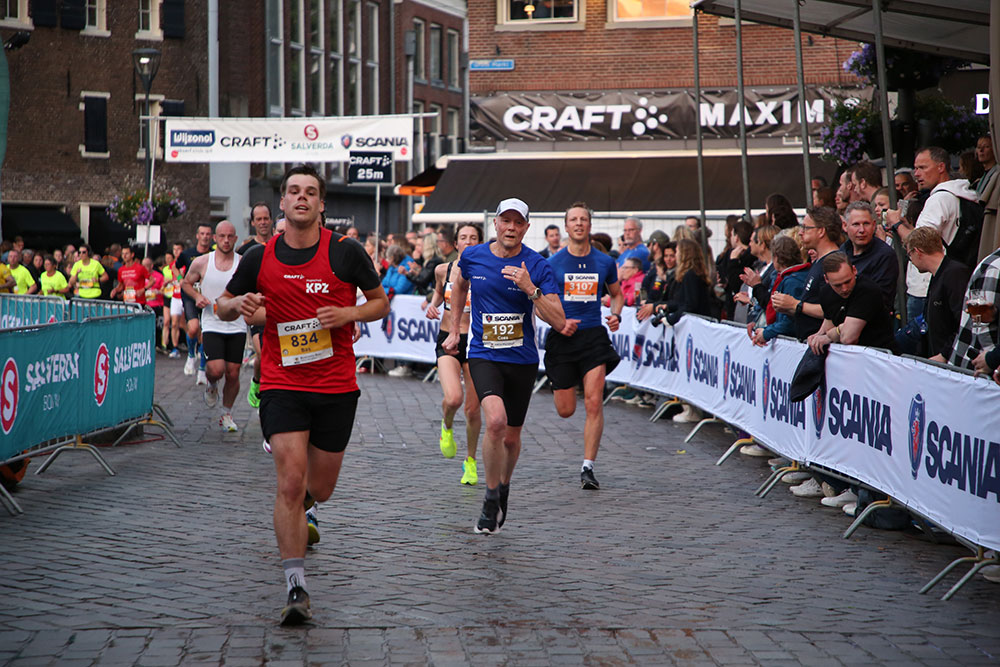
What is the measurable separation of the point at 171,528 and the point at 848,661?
4.52 metres

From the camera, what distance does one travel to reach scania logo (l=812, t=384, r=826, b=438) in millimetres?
9648

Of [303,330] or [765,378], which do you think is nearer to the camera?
[303,330]

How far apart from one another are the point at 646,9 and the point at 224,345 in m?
21.2

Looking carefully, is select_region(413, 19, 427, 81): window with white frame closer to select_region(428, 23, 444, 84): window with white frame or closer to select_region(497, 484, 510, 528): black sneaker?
select_region(428, 23, 444, 84): window with white frame

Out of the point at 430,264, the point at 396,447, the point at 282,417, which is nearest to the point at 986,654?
the point at 282,417

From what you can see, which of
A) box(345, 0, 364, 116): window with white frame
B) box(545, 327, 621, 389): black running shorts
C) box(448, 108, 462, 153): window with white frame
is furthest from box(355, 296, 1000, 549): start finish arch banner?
box(448, 108, 462, 153): window with white frame

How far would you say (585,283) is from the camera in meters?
11.0

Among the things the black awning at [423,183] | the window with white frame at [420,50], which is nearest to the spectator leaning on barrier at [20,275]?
the black awning at [423,183]

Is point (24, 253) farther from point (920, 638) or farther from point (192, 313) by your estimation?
point (920, 638)

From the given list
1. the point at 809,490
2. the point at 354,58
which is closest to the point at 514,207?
the point at 809,490

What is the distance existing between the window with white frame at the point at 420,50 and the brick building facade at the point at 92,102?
1455 centimetres

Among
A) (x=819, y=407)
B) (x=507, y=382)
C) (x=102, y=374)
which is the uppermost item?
(x=507, y=382)

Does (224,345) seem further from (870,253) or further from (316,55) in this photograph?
(316,55)

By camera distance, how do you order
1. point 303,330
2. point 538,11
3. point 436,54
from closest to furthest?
point 303,330 → point 538,11 → point 436,54
